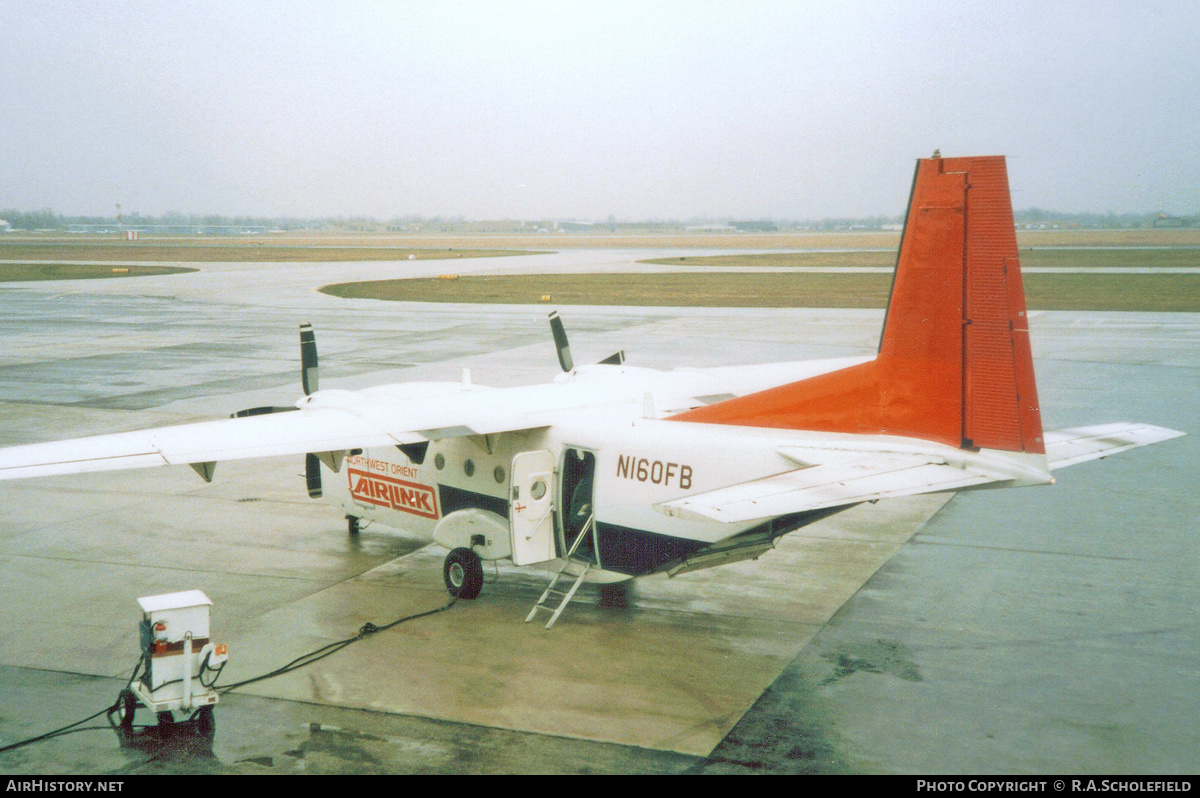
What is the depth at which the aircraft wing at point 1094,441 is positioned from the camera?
10984 mm

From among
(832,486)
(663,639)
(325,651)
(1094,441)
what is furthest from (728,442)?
(325,651)

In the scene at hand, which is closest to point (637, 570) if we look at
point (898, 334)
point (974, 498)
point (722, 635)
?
point (722, 635)

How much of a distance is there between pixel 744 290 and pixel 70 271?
57.9 meters

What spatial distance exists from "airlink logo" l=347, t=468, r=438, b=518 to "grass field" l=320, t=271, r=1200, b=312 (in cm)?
3808

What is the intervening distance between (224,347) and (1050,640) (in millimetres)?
33315

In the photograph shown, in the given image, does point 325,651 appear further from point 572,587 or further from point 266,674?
point 572,587

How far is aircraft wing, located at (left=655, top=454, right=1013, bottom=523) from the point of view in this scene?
8.20 metres

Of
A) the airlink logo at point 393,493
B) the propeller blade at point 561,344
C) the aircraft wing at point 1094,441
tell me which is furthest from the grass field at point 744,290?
the airlink logo at point 393,493

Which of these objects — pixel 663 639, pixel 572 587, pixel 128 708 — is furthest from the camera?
pixel 572 587

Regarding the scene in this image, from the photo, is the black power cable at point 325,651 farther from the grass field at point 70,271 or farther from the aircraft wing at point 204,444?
the grass field at point 70,271

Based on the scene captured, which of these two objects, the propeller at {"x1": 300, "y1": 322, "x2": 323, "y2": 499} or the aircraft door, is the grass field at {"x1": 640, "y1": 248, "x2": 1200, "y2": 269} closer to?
the propeller at {"x1": 300, "y1": 322, "x2": 323, "y2": 499}

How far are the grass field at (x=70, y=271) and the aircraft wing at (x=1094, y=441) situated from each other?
7685cm

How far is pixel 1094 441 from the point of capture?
11555 mm

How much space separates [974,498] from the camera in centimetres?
1788
